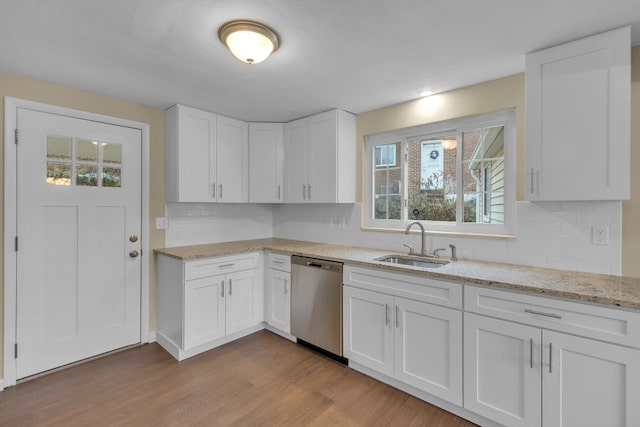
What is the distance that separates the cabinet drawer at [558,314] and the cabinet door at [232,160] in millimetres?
2459

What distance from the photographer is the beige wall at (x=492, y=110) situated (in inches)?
72.7

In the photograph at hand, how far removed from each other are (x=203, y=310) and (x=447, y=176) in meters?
2.52

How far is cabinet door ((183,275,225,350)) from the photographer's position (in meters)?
2.62

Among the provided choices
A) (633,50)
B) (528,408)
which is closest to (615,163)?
(633,50)

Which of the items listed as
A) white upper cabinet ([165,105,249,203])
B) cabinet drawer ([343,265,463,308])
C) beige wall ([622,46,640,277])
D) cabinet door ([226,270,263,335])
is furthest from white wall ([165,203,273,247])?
beige wall ([622,46,640,277])

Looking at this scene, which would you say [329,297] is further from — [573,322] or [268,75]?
[268,75]

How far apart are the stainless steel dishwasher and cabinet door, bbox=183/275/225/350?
684 millimetres

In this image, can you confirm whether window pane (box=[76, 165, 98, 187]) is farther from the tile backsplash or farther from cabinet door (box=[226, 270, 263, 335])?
cabinet door (box=[226, 270, 263, 335])

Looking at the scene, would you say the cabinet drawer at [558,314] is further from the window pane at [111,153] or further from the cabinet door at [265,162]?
the window pane at [111,153]

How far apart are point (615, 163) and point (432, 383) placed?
1.70 m

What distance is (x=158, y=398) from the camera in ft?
6.93

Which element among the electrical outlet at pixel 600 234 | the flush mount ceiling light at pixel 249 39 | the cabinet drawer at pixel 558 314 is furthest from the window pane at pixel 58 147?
the electrical outlet at pixel 600 234

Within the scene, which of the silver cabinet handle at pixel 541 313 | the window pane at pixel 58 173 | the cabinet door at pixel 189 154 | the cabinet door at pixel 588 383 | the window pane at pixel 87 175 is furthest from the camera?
the cabinet door at pixel 189 154

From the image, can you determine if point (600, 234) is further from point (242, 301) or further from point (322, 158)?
point (242, 301)
